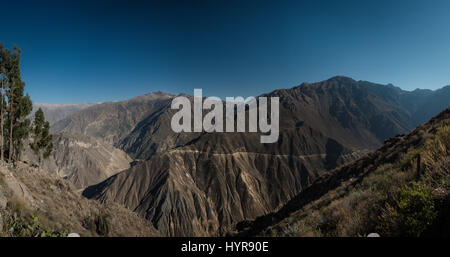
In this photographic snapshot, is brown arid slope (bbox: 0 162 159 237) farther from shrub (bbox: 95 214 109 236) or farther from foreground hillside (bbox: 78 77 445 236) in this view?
foreground hillside (bbox: 78 77 445 236)

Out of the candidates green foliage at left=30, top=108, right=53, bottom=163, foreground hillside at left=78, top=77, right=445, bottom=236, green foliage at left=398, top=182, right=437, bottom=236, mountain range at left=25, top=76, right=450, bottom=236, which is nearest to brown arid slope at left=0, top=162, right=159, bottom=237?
green foliage at left=398, top=182, right=437, bottom=236

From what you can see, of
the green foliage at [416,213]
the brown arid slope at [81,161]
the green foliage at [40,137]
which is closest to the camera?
the green foliage at [416,213]

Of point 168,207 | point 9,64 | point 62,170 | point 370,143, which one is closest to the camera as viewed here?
point 9,64

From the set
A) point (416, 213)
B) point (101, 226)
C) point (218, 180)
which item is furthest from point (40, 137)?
point (218, 180)

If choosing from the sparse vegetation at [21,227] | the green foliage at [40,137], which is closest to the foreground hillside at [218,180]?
the green foliage at [40,137]

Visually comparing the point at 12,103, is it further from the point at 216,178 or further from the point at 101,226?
the point at 216,178

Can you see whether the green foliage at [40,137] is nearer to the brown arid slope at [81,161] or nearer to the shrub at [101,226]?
the shrub at [101,226]

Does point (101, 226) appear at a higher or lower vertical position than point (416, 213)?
lower

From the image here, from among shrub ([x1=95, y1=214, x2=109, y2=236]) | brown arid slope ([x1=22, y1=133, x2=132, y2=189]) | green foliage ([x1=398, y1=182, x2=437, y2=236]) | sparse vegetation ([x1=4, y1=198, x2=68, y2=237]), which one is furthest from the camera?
brown arid slope ([x1=22, y1=133, x2=132, y2=189])
